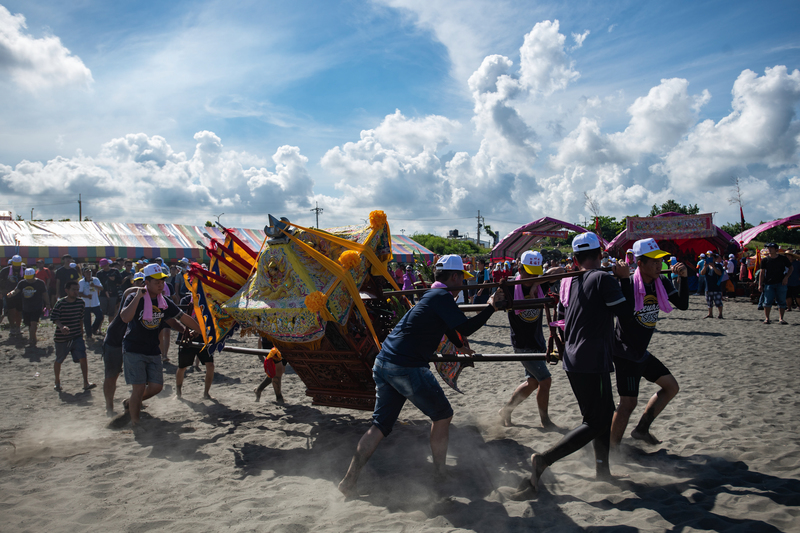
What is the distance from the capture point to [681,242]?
22453mm

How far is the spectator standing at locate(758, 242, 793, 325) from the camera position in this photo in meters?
10.7

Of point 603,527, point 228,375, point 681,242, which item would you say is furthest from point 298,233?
point 681,242

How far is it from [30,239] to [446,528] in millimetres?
22850

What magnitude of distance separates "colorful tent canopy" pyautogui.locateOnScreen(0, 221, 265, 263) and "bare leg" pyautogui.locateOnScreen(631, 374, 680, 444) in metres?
19.2

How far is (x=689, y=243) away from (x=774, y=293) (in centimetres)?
1226

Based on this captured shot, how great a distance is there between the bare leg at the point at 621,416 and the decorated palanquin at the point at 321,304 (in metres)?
2.12

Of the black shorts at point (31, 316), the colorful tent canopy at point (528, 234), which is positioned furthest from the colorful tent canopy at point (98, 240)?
the colorful tent canopy at point (528, 234)

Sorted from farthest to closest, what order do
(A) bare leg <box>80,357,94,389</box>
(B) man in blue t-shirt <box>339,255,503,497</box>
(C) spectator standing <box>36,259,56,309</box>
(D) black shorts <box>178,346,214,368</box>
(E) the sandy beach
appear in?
(C) spectator standing <box>36,259,56,309</box> < (A) bare leg <box>80,357,94,389</box> < (D) black shorts <box>178,346,214,368</box> < (B) man in blue t-shirt <box>339,255,503,497</box> < (E) the sandy beach

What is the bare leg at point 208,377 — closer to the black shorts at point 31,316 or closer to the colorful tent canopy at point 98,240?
the black shorts at point 31,316

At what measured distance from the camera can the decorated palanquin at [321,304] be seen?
14.3 ft

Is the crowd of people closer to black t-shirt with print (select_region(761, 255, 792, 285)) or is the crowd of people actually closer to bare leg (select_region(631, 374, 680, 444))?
bare leg (select_region(631, 374, 680, 444))

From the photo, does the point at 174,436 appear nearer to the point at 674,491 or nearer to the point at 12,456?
the point at 12,456

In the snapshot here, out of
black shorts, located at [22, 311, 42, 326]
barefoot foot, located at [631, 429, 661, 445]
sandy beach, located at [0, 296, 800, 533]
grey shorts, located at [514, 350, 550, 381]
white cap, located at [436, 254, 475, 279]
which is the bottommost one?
sandy beach, located at [0, 296, 800, 533]

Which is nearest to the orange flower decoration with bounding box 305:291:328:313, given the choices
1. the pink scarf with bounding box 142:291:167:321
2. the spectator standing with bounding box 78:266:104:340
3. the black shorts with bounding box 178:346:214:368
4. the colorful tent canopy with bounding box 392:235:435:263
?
the pink scarf with bounding box 142:291:167:321
